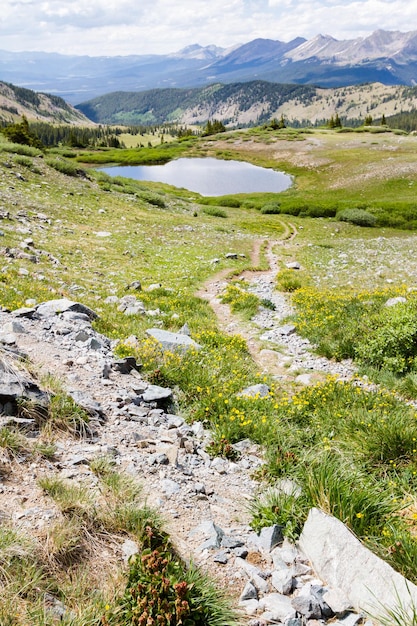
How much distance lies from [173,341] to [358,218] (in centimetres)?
4245

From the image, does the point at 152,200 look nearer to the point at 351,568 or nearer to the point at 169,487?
the point at 169,487

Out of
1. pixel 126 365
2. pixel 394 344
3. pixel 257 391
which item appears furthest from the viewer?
pixel 394 344

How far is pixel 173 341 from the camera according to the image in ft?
37.1

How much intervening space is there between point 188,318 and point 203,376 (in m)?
5.45

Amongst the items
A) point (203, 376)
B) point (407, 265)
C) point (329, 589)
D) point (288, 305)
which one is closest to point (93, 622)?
point (329, 589)

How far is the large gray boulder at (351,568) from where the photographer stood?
397 cm

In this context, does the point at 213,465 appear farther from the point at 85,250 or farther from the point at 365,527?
the point at 85,250

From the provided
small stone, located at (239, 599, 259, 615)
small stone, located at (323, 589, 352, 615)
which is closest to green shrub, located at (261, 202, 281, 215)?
small stone, located at (323, 589, 352, 615)

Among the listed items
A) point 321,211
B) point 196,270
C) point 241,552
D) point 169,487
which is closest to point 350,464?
point 241,552

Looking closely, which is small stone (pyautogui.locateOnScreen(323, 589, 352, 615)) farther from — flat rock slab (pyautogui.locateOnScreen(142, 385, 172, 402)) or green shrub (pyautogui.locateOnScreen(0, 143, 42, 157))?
green shrub (pyautogui.locateOnScreen(0, 143, 42, 157))

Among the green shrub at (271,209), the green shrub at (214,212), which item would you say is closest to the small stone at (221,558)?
the green shrub at (214,212)

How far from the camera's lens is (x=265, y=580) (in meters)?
4.50

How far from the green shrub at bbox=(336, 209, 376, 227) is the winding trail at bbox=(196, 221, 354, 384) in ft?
93.3

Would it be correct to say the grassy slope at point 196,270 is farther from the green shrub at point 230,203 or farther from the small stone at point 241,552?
the green shrub at point 230,203
